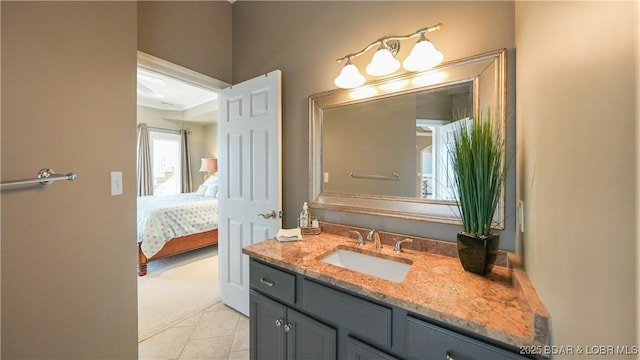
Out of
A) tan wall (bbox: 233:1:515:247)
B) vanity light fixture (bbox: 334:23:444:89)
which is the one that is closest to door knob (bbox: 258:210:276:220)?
tan wall (bbox: 233:1:515:247)

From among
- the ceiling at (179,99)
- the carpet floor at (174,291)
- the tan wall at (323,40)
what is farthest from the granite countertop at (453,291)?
the ceiling at (179,99)

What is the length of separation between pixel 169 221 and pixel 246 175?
5.92 feet

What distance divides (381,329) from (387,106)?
1124 millimetres

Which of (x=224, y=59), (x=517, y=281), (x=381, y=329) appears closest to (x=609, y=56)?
(x=517, y=281)

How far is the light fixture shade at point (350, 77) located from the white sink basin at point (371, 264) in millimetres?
977

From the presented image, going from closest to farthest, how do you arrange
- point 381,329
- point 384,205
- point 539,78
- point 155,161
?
point 539,78 → point 381,329 → point 384,205 → point 155,161

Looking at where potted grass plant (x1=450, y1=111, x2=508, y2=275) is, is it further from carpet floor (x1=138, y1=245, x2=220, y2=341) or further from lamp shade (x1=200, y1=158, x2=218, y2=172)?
lamp shade (x1=200, y1=158, x2=218, y2=172)

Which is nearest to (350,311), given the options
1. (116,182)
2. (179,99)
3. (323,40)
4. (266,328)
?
(266,328)

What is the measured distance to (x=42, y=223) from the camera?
106 centimetres

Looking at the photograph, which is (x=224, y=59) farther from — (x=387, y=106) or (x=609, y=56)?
(x=609, y=56)

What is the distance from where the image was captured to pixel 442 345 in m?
0.73

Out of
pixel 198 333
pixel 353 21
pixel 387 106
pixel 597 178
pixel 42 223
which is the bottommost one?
pixel 198 333

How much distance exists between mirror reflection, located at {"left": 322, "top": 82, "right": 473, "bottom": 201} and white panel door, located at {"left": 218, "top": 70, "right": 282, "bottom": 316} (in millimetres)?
428

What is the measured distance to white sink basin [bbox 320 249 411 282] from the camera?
119cm
